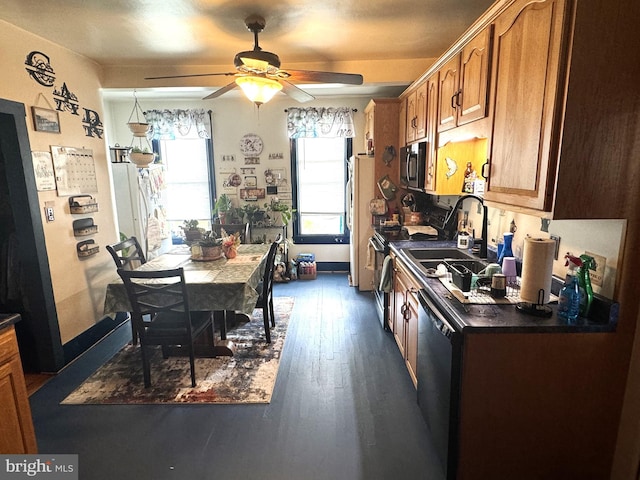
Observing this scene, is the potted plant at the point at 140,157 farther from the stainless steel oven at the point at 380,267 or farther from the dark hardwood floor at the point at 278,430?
the stainless steel oven at the point at 380,267

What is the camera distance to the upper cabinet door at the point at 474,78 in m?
1.84

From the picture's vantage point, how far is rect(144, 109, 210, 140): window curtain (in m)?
4.82

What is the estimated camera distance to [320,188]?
519cm

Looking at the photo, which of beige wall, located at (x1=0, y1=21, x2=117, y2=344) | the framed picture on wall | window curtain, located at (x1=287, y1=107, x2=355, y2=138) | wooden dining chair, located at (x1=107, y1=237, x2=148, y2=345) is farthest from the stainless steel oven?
the framed picture on wall

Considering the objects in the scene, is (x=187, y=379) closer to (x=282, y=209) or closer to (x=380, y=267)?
(x=380, y=267)

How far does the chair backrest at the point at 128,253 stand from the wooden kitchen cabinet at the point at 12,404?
1444mm

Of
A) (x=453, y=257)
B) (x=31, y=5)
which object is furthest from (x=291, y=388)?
(x=31, y=5)

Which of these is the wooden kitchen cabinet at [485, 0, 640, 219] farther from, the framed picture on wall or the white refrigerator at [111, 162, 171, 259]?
the white refrigerator at [111, 162, 171, 259]

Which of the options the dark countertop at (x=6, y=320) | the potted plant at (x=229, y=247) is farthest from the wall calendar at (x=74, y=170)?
the dark countertop at (x=6, y=320)

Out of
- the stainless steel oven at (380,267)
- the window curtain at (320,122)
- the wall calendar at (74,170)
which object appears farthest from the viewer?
the window curtain at (320,122)

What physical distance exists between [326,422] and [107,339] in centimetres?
240

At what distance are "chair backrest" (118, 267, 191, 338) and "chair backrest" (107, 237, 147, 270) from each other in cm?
62

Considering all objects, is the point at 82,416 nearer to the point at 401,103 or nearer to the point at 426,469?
the point at 426,469

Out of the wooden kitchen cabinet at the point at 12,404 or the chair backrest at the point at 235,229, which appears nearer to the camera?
the wooden kitchen cabinet at the point at 12,404
